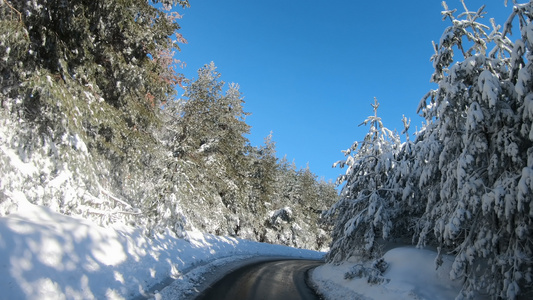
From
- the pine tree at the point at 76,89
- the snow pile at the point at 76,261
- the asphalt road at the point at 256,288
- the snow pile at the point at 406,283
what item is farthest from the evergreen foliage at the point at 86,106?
the snow pile at the point at 406,283

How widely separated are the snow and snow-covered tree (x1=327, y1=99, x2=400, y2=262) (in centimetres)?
190

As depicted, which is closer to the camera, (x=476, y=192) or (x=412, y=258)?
(x=476, y=192)

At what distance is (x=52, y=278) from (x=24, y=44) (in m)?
5.20

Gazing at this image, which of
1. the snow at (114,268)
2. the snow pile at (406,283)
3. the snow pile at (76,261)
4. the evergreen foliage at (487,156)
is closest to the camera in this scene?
the snow pile at (76,261)

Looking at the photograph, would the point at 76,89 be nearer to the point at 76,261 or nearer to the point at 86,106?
the point at 86,106

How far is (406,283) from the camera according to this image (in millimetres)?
9938

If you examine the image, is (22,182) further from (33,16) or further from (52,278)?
(33,16)

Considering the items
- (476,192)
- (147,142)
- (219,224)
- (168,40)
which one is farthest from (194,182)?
(476,192)

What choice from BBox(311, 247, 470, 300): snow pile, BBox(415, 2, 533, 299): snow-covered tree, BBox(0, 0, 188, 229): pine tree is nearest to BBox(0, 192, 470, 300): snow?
BBox(311, 247, 470, 300): snow pile

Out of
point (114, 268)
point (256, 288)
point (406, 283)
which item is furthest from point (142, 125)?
point (406, 283)

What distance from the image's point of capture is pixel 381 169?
16.0 meters

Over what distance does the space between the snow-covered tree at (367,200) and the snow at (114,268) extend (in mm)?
1898

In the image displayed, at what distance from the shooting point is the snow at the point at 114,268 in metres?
6.06

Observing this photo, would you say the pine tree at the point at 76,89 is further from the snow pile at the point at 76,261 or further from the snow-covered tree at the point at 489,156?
the snow-covered tree at the point at 489,156
